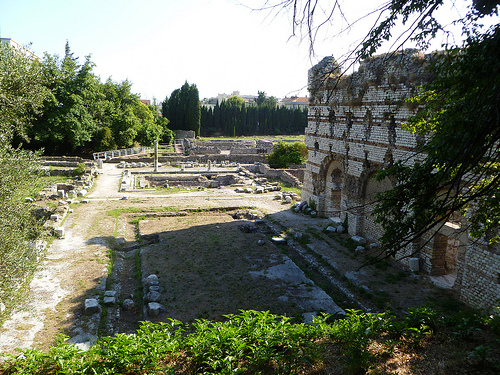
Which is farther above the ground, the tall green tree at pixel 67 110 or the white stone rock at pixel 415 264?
the tall green tree at pixel 67 110

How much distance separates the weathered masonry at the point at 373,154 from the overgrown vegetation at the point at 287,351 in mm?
3077

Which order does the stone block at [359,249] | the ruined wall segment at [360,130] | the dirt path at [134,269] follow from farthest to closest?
1. the stone block at [359,249]
2. the ruined wall segment at [360,130]
3. the dirt path at [134,269]

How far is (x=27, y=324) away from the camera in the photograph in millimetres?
7516

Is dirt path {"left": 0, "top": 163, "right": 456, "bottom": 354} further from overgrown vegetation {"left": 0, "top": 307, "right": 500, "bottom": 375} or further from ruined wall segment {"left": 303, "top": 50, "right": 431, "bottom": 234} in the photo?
overgrown vegetation {"left": 0, "top": 307, "right": 500, "bottom": 375}

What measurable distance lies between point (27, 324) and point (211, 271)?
4.72 m

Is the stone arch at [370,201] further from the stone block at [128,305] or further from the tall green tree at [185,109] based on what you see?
the tall green tree at [185,109]

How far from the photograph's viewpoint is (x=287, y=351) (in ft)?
16.9

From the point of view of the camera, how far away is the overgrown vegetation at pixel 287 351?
4.70 metres

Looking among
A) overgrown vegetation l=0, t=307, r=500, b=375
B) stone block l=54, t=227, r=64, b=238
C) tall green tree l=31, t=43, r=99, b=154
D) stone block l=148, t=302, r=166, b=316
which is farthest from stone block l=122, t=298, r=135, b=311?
tall green tree l=31, t=43, r=99, b=154

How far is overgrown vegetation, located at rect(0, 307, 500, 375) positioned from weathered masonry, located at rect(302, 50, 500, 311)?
308cm

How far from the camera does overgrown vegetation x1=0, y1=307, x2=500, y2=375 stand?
15.4 feet

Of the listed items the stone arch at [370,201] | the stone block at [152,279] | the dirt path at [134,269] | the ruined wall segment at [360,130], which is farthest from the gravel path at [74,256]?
the stone arch at [370,201]

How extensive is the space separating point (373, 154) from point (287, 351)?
9.28m

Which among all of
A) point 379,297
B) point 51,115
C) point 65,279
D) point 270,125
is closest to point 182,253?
point 65,279
